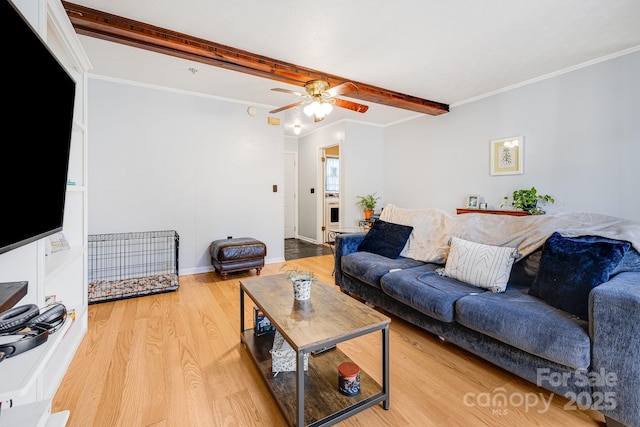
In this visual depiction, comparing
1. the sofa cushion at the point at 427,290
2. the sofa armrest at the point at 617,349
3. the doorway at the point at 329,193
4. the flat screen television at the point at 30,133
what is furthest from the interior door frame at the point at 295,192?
the sofa armrest at the point at 617,349

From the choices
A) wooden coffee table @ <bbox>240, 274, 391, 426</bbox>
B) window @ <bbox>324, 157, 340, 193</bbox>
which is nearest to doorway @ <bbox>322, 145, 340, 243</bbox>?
window @ <bbox>324, 157, 340, 193</bbox>

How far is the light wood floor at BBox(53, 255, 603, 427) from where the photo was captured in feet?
4.69

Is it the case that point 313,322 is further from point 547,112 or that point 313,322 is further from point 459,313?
point 547,112

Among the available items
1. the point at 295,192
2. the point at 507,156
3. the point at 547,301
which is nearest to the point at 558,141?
the point at 507,156

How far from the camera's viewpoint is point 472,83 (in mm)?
3629

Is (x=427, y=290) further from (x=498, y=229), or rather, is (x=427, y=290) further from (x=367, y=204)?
(x=367, y=204)

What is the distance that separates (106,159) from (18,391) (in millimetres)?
3505

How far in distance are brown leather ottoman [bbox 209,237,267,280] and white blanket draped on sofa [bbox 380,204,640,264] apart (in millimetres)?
1706

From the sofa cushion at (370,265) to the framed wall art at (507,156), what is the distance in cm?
208

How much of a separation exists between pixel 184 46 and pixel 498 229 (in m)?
3.08

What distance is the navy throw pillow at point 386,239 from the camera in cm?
295

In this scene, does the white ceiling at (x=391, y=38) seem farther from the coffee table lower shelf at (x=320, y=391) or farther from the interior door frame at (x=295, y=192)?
the interior door frame at (x=295, y=192)

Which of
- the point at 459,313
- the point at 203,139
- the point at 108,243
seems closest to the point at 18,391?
the point at 459,313

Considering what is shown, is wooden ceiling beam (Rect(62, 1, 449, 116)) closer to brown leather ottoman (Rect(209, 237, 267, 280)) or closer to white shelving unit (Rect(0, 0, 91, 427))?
white shelving unit (Rect(0, 0, 91, 427))
